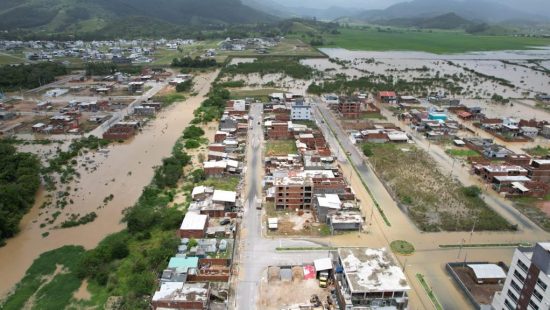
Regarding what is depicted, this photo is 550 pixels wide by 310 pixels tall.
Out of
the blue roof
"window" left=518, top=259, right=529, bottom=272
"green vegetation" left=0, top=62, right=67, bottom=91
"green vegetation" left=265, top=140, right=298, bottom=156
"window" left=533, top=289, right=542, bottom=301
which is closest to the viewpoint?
"window" left=533, top=289, right=542, bottom=301

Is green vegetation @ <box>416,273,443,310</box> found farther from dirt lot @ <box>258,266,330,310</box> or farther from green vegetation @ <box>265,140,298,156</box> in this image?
green vegetation @ <box>265,140,298,156</box>

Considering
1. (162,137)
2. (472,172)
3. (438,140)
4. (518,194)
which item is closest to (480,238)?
(518,194)

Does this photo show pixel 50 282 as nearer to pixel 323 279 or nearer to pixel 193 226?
pixel 193 226

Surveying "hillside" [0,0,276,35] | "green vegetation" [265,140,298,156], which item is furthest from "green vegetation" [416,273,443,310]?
"hillside" [0,0,276,35]

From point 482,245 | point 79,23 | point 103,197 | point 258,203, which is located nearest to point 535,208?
point 482,245

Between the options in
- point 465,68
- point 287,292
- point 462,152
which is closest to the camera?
point 287,292

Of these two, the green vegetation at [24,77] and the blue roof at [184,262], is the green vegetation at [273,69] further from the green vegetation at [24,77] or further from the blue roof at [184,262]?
the blue roof at [184,262]

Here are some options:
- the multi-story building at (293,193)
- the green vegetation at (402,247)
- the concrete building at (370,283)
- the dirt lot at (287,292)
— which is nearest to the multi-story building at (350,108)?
the multi-story building at (293,193)
